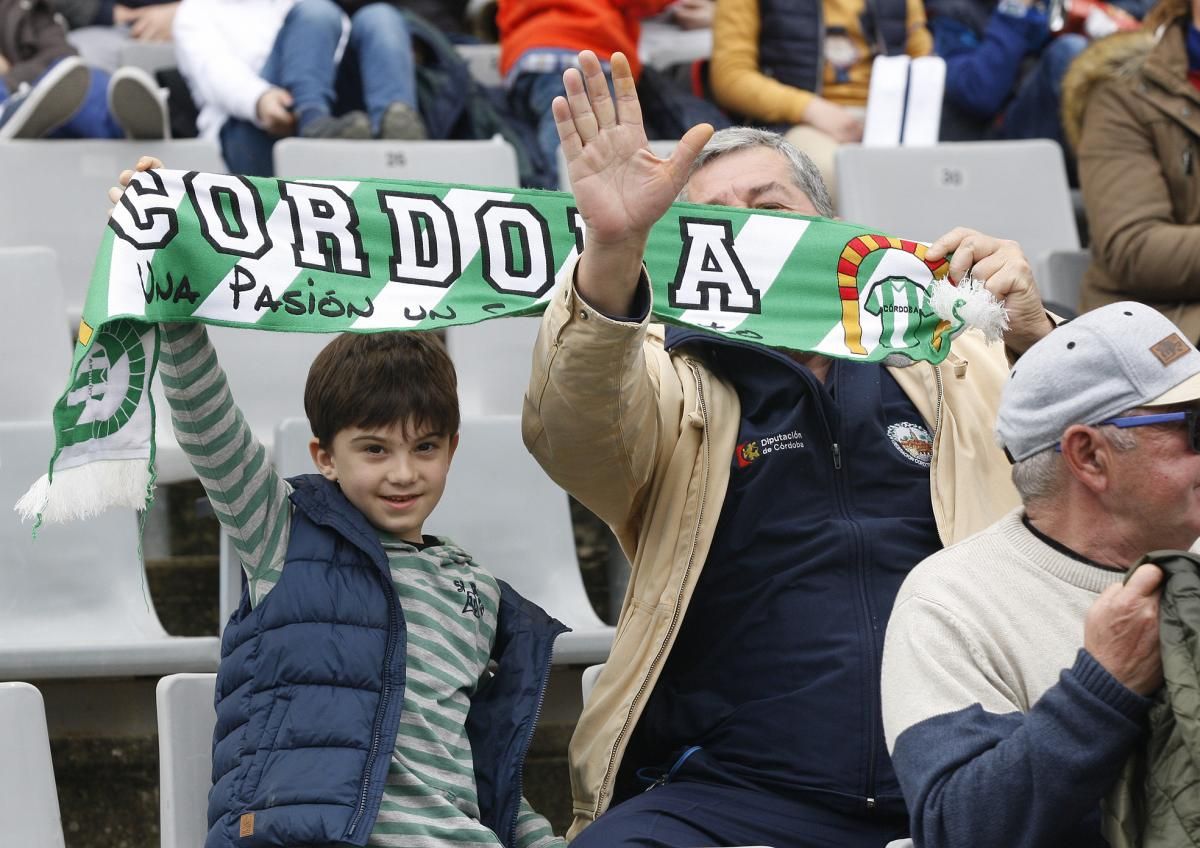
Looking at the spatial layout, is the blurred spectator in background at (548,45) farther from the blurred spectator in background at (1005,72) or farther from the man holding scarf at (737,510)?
the man holding scarf at (737,510)

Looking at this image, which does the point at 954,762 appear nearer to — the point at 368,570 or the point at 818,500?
the point at 818,500

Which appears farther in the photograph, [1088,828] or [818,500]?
[818,500]

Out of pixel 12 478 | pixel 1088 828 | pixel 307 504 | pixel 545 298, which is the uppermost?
pixel 545 298

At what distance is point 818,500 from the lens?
8.16 feet

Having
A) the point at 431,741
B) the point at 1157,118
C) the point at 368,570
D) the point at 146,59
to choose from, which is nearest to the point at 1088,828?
the point at 431,741

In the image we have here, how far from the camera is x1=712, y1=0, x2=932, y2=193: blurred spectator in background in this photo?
4.97 m

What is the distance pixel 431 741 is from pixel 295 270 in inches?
27.4

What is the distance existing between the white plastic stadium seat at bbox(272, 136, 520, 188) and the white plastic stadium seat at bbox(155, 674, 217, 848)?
228 centimetres

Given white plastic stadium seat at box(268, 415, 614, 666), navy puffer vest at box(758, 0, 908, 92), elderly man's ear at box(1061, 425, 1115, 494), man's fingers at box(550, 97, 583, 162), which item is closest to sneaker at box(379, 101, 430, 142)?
navy puffer vest at box(758, 0, 908, 92)

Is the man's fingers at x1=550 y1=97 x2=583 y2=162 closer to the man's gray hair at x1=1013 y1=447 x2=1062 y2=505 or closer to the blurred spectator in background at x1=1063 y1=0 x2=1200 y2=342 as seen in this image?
the man's gray hair at x1=1013 y1=447 x2=1062 y2=505

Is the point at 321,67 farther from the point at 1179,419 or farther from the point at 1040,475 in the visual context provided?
the point at 1179,419

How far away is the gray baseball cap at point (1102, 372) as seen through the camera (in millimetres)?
1995

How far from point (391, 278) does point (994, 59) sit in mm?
3361

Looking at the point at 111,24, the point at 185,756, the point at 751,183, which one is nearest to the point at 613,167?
the point at 751,183
